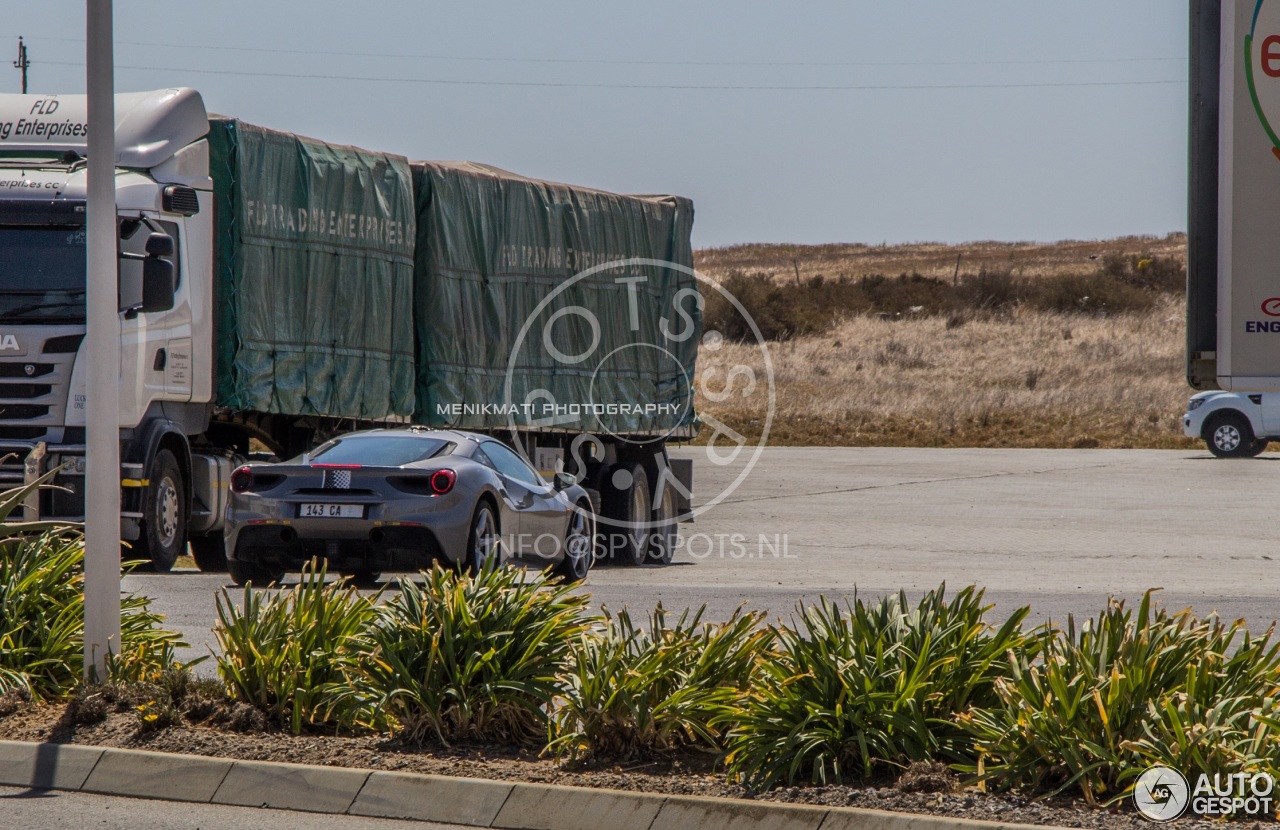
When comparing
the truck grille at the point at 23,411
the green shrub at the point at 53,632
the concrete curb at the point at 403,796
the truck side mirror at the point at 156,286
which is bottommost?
the concrete curb at the point at 403,796

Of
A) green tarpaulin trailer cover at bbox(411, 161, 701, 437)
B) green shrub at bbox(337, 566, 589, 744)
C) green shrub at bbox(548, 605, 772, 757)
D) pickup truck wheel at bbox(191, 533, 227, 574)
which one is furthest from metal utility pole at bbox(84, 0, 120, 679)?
green tarpaulin trailer cover at bbox(411, 161, 701, 437)

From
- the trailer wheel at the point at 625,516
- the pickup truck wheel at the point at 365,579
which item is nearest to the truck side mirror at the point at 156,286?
the pickup truck wheel at the point at 365,579

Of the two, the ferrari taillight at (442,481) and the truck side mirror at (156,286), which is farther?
the ferrari taillight at (442,481)

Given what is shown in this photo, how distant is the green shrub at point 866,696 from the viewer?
597 cm

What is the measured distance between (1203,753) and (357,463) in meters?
9.42

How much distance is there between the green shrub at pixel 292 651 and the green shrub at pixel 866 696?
1967 millimetres

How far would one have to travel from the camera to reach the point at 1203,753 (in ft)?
18.0

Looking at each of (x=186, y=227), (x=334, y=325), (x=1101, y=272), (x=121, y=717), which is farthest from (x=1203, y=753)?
(x=1101, y=272)

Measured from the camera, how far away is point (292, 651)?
278 inches

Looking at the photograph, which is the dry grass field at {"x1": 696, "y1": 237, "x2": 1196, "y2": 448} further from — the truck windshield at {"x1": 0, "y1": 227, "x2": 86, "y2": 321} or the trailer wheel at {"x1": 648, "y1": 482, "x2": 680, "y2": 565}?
the truck windshield at {"x1": 0, "y1": 227, "x2": 86, "y2": 321}

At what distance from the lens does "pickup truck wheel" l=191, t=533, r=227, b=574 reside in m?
16.9

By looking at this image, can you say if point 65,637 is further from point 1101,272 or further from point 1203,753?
point 1101,272

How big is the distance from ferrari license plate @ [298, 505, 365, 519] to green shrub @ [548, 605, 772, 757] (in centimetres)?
668

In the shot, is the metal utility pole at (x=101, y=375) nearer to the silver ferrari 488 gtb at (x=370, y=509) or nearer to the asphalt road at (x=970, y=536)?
the asphalt road at (x=970, y=536)
